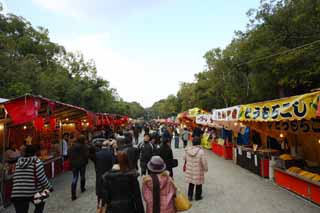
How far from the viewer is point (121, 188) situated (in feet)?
9.40

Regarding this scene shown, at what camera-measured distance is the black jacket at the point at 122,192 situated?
2857mm

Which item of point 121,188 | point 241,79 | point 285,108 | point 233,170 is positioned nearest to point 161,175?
point 121,188

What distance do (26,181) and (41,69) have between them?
907 inches

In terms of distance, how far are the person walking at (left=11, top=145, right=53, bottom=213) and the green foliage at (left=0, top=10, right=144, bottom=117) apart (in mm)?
11433

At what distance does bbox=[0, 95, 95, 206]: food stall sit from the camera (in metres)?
5.47

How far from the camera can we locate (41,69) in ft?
78.4

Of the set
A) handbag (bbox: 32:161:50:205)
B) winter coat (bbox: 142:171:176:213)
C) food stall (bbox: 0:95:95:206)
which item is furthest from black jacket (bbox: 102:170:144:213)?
food stall (bbox: 0:95:95:206)

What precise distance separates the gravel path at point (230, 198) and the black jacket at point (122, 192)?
115 inches

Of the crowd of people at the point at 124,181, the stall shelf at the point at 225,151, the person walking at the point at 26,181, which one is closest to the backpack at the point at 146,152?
the crowd of people at the point at 124,181

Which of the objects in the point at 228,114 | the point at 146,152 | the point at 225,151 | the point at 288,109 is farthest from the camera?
the point at 225,151

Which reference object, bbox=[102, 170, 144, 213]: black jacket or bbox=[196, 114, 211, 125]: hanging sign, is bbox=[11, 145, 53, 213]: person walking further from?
bbox=[196, 114, 211, 125]: hanging sign

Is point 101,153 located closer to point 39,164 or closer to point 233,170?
point 39,164

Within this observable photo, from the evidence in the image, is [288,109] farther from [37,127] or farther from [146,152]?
[37,127]

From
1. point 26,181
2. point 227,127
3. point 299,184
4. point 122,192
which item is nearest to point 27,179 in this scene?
point 26,181
